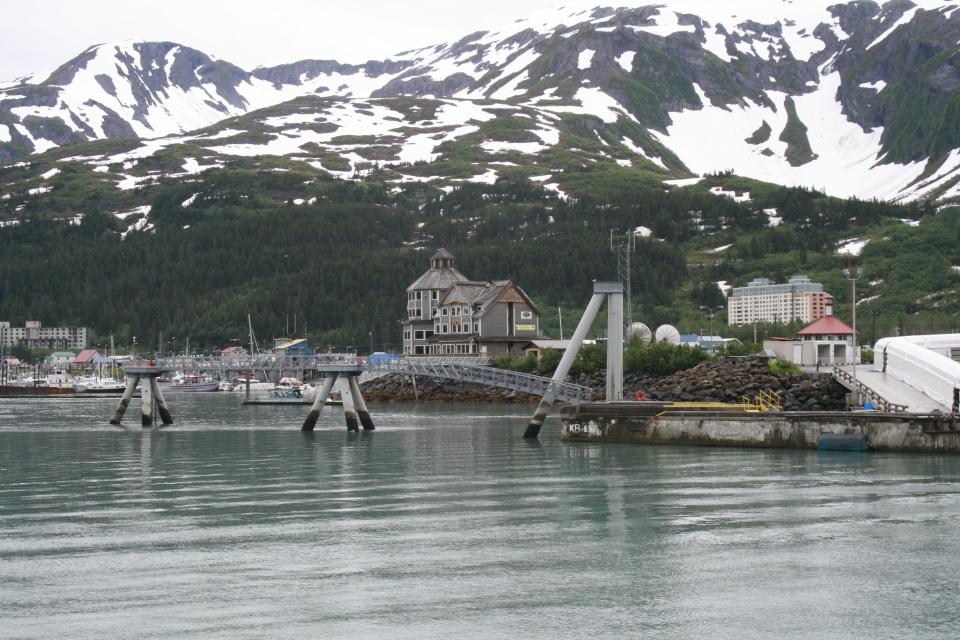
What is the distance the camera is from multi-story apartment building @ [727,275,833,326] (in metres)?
166

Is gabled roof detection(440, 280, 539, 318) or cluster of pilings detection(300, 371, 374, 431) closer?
cluster of pilings detection(300, 371, 374, 431)

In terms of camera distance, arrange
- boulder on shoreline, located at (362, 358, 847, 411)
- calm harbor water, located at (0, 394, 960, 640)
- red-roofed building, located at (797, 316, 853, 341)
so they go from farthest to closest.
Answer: red-roofed building, located at (797, 316, 853, 341)
boulder on shoreline, located at (362, 358, 847, 411)
calm harbor water, located at (0, 394, 960, 640)

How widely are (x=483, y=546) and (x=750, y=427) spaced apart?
99.5ft

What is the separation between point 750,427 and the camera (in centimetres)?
6138

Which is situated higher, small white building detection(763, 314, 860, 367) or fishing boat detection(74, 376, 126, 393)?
small white building detection(763, 314, 860, 367)

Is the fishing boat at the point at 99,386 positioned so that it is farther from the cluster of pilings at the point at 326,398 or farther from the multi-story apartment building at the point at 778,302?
the multi-story apartment building at the point at 778,302

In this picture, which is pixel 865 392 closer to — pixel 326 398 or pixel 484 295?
pixel 326 398

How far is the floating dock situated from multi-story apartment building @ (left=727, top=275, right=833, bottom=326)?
319 feet

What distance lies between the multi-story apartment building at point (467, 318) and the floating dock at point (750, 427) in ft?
213

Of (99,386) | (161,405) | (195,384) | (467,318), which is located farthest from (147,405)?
(195,384)

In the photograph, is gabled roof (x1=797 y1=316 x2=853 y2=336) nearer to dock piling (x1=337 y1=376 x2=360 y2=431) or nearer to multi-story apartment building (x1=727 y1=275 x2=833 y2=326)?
dock piling (x1=337 y1=376 x2=360 y2=431)

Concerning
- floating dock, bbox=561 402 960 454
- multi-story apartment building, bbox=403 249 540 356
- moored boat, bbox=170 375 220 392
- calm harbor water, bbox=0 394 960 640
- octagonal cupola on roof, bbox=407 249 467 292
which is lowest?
calm harbor water, bbox=0 394 960 640

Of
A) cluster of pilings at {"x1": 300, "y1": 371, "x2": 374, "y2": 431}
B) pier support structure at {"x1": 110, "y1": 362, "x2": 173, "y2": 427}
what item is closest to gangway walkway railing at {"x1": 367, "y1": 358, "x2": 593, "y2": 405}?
cluster of pilings at {"x1": 300, "y1": 371, "x2": 374, "y2": 431}

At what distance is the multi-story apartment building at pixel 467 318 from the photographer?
434ft
